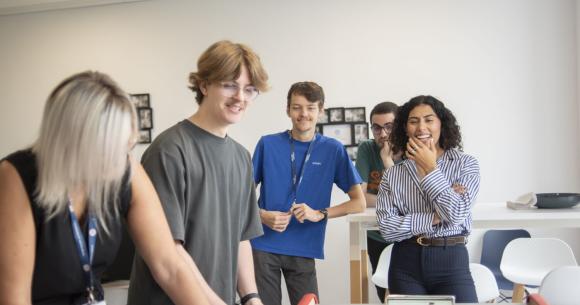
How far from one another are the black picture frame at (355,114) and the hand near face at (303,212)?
2.27 meters

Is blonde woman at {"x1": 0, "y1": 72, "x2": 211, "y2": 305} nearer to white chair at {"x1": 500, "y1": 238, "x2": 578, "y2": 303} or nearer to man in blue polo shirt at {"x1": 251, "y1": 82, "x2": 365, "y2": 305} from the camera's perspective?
man in blue polo shirt at {"x1": 251, "y1": 82, "x2": 365, "y2": 305}

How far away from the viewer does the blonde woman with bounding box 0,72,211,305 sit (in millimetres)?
1062

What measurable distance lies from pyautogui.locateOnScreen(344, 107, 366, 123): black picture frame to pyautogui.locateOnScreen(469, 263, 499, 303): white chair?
2.17 metres

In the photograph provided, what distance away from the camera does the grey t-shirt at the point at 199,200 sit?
Result: 1562 mm

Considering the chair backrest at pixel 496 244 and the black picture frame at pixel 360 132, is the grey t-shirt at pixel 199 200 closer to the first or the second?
the black picture frame at pixel 360 132

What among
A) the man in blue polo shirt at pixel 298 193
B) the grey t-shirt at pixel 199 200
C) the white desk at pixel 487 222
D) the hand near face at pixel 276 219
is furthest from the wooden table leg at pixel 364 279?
the grey t-shirt at pixel 199 200

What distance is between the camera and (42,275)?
1135 millimetres

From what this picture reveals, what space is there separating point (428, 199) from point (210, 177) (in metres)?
1.06

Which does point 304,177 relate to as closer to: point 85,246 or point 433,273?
point 433,273

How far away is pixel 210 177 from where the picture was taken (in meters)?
1.65

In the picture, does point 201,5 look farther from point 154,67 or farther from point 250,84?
point 250,84

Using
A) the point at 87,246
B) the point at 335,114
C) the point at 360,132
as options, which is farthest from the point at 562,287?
the point at 335,114

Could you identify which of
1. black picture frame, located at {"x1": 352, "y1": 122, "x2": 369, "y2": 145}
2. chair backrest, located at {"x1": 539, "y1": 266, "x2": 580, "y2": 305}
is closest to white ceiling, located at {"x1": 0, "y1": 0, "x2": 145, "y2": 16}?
black picture frame, located at {"x1": 352, "y1": 122, "x2": 369, "y2": 145}

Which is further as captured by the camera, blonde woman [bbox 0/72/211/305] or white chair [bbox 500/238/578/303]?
white chair [bbox 500/238/578/303]
